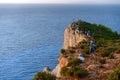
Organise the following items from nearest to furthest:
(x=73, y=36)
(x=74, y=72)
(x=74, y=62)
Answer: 1. (x=74, y=72)
2. (x=74, y=62)
3. (x=73, y=36)

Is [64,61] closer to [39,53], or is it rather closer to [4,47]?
[39,53]

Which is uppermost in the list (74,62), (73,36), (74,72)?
(73,36)

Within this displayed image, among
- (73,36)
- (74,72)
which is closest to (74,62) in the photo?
(74,72)

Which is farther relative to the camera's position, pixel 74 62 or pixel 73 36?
pixel 73 36

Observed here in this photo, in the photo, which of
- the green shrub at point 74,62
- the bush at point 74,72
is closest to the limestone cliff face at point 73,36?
the green shrub at point 74,62

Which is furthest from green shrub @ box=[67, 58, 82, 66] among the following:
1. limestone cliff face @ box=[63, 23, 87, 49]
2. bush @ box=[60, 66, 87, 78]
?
limestone cliff face @ box=[63, 23, 87, 49]

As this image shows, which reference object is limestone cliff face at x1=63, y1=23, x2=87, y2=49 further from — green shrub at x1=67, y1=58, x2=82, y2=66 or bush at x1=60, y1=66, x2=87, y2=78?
bush at x1=60, y1=66, x2=87, y2=78

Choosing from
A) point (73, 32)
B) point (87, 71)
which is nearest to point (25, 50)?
point (73, 32)

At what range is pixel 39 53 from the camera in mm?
81625

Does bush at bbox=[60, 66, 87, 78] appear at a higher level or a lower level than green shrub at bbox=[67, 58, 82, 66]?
lower

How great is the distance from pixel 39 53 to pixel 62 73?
5714cm

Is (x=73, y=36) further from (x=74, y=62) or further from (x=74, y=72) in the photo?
(x=74, y=72)

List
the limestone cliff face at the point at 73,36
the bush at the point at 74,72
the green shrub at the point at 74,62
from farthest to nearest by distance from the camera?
the limestone cliff face at the point at 73,36
the green shrub at the point at 74,62
the bush at the point at 74,72

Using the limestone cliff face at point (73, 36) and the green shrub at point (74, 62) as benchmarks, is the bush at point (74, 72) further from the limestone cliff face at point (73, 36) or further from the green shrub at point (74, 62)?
the limestone cliff face at point (73, 36)
